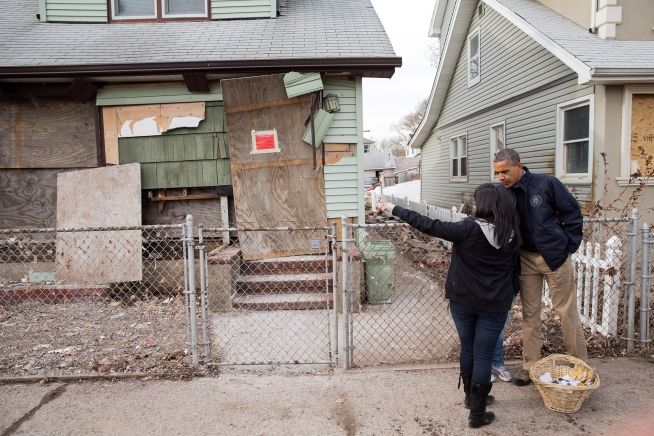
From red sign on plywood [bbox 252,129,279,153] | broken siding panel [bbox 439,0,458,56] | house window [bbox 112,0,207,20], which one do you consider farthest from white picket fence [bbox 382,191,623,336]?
broken siding panel [bbox 439,0,458,56]

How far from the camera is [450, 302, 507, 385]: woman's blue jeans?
10.3 ft

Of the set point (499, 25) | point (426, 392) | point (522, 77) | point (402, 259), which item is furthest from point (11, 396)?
point (499, 25)

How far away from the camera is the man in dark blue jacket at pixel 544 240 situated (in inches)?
141

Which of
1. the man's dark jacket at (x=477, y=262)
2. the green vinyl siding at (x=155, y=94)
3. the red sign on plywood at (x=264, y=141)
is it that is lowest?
the man's dark jacket at (x=477, y=262)

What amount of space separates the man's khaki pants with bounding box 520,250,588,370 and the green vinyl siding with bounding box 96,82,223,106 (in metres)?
5.07

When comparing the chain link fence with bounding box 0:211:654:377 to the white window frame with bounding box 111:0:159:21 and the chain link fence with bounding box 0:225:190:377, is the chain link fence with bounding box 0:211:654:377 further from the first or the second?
the white window frame with bounding box 111:0:159:21

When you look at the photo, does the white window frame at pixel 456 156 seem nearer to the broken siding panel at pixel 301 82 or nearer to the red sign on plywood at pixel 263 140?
the broken siding panel at pixel 301 82

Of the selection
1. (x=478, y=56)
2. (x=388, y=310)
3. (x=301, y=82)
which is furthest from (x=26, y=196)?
(x=478, y=56)

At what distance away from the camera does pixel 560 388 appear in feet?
10.8

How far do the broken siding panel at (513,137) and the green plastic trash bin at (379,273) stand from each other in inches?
161

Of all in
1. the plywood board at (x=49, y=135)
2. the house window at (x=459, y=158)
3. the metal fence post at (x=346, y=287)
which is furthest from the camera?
the house window at (x=459, y=158)

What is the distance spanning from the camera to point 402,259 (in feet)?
32.1

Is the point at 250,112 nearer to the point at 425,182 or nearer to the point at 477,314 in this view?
the point at 477,314

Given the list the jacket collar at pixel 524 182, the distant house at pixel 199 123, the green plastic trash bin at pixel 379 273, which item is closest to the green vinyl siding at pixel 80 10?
the distant house at pixel 199 123
